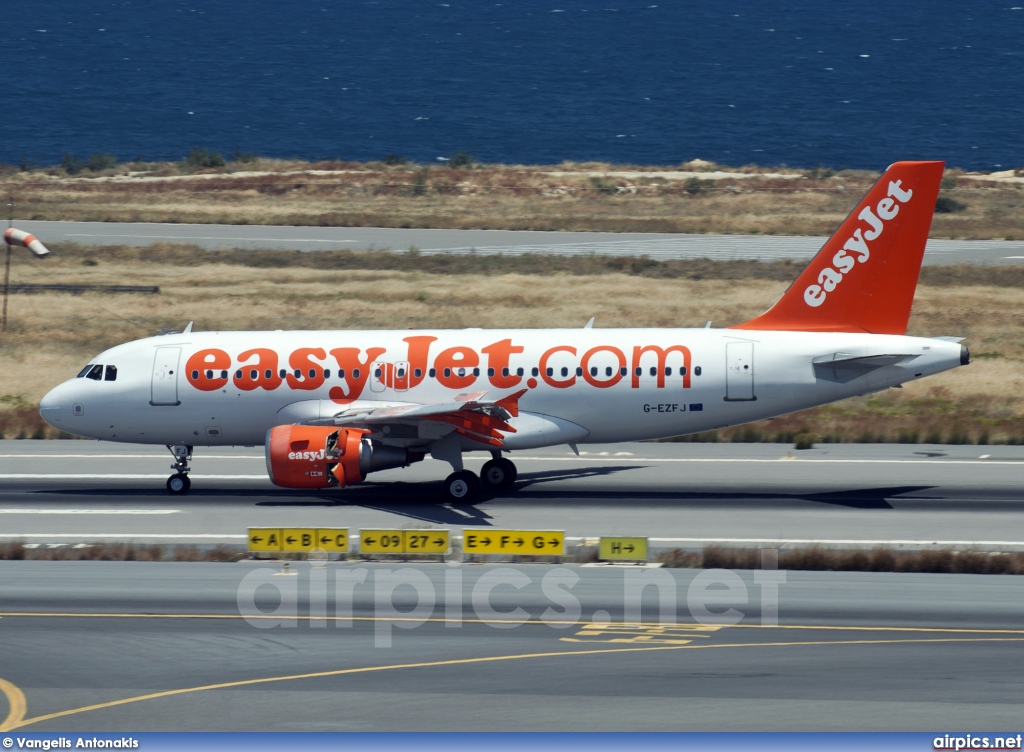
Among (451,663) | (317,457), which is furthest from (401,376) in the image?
(451,663)

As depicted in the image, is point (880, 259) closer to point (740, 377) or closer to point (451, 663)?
point (740, 377)

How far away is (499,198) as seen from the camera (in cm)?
9288

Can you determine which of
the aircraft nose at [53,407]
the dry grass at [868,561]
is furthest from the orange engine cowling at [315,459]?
the dry grass at [868,561]

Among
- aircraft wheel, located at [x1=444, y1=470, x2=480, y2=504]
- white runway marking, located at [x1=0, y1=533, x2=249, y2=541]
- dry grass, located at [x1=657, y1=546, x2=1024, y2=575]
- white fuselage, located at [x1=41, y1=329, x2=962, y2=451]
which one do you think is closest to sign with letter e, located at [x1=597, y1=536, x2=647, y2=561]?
dry grass, located at [x1=657, y1=546, x2=1024, y2=575]

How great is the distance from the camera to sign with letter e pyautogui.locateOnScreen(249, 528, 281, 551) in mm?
26906

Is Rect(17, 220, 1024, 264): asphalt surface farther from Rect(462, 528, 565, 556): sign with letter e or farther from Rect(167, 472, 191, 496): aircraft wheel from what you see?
Rect(462, 528, 565, 556): sign with letter e

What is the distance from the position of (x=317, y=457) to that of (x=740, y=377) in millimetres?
10423

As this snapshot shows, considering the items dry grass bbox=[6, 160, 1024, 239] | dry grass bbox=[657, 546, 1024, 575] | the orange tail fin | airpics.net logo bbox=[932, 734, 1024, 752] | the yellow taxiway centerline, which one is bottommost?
airpics.net logo bbox=[932, 734, 1024, 752]

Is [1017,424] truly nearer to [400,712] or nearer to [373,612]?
[373,612]

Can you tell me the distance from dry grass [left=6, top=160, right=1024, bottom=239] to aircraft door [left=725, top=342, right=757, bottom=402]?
46.7 metres

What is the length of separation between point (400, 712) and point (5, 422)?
3101 cm

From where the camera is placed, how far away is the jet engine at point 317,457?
30781mm

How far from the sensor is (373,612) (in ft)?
73.4

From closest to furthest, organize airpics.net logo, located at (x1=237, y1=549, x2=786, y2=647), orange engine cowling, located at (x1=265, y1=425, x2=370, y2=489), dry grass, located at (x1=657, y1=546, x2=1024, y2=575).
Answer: airpics.net logo, located at (x1=237, y1=549, x2=786, y2=647), dry grass, located at (x1=657, y1=546, x2=1024, y2=575), orange engine cowling, located at (x1=265, y1=425, x2=370, y2=489)
